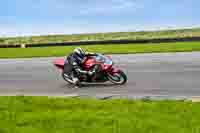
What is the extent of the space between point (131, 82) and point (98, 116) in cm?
736

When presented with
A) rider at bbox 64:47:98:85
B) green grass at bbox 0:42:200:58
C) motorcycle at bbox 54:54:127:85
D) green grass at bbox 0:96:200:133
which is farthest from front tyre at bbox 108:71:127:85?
green grass at bbox 0:42:200:58

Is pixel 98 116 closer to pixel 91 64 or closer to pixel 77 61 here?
pixel 91 64

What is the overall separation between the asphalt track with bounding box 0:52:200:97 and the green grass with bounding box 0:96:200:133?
247cm

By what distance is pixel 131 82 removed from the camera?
58.2 feet

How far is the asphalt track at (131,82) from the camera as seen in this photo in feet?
50.6

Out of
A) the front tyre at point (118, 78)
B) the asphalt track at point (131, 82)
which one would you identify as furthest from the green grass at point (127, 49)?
the front tyre at point (118, 78)

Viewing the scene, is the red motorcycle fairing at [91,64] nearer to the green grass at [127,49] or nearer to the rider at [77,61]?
the rider at [77,61]

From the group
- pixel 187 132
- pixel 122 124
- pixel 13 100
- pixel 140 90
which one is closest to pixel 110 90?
pixel 140 90

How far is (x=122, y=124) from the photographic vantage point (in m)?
9.49

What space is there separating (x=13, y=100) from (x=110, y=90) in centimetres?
345

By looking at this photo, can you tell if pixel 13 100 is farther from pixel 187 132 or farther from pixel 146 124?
pixel 187 132

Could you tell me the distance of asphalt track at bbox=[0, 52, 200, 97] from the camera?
50.6ft

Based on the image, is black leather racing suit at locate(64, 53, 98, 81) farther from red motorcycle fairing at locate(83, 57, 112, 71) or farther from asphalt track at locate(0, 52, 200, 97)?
asphalt track at locate(0, 52, 200, 97)

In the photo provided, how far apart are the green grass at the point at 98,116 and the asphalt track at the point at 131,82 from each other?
2469 millimetres
